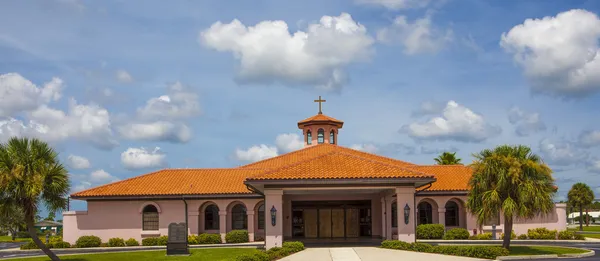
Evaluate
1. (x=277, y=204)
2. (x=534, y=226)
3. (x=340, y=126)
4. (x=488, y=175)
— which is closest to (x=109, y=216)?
(x=277, y=204)

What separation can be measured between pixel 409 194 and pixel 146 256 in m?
12.9

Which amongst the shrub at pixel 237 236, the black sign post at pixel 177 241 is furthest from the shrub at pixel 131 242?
the black sign post at pixel 177 241

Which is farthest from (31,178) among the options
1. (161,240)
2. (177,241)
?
(161,240)

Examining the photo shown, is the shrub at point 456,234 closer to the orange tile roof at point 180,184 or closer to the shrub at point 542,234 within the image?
Result: the shrub at point 542,234

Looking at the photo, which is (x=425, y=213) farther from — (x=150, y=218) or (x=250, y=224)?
(x=150, y=218)

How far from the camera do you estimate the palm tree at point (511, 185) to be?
24.6 metres

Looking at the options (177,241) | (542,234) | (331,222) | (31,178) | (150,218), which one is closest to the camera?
(31,178)

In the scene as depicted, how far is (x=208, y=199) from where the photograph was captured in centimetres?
3753

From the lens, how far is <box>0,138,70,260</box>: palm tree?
23.4 m

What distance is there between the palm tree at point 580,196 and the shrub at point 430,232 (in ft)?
131

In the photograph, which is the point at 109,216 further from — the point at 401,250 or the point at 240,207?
the point at 401,250

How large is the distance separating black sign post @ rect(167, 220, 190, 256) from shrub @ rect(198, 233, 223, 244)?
9.38 meters

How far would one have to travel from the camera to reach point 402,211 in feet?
89.0

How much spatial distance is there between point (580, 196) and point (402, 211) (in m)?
51.3
